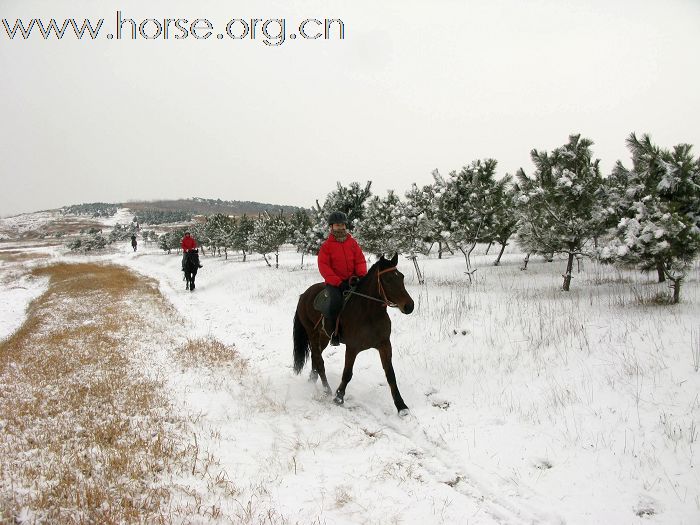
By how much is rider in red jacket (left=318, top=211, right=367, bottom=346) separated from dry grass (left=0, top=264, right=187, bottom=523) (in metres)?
3.03

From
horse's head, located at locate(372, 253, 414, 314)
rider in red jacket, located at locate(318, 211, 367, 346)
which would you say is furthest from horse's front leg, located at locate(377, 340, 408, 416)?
rider in red jacket, located at locate(318, 211, 367, 346)

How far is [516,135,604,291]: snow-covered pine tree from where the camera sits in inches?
489

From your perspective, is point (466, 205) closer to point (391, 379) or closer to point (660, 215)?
point (660, 215)

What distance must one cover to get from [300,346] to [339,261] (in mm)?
2121

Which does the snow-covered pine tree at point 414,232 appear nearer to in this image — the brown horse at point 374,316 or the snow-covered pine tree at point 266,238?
the brown horse at point 374,316

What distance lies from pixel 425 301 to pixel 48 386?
10044 mm

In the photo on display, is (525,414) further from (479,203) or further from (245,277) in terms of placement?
(245,277)

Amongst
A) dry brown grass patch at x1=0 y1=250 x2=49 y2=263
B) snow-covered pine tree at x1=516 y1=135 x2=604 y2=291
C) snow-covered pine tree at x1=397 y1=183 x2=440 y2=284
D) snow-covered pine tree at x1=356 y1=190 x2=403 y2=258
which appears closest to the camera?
snow-covered pine tree at x1=516 y1=135 x2=604 y2=291

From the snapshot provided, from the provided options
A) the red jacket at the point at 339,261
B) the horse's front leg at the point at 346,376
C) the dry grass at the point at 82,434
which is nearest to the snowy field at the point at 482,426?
the horse's front leg at the point at 346,376

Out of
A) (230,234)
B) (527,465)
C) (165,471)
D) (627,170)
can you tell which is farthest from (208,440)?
(230,234)

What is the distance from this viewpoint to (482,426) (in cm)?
522

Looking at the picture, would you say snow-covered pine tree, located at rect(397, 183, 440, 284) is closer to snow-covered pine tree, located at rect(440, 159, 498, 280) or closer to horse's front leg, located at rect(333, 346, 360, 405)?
snow-covered pine tree, located at rect(440, 159, 498, 280)

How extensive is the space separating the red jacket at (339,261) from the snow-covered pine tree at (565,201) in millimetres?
9383

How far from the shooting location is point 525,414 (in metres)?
5.28
